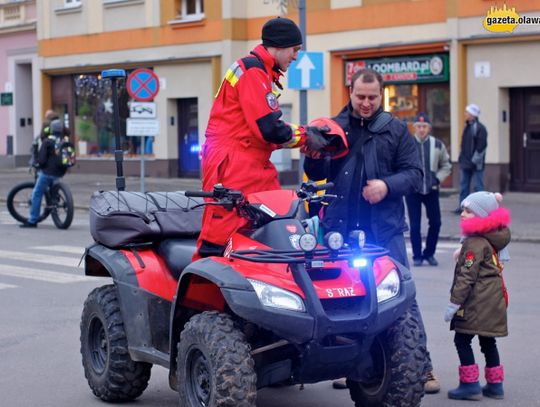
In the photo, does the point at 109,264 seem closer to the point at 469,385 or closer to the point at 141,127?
the point at 469,385

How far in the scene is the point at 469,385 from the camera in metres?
7.29

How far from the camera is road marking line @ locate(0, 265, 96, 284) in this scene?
12.8 m

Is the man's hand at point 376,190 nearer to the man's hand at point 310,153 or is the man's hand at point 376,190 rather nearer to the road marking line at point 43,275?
the man's hand at point 310,153

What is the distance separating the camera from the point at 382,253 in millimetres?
6062

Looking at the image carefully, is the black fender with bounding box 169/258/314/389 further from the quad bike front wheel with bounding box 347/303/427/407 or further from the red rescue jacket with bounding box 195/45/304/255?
the quad bike front wheel with bounding box 347/303/427/407

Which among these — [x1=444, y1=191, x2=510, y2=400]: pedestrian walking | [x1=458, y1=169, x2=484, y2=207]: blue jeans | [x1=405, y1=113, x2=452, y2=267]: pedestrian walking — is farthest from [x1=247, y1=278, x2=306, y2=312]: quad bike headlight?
[x1=458, y1=169, x2=484, y2=207]: blue jeans

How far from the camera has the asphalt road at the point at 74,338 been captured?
739 centimetres

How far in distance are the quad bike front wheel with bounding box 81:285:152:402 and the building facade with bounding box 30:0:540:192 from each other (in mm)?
18055

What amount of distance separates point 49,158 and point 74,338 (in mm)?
9506

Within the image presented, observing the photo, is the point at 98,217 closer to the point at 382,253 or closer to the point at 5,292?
the point at 382,253

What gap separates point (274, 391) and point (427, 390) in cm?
97

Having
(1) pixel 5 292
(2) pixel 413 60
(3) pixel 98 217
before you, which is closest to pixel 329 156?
(3) pixel 98 217

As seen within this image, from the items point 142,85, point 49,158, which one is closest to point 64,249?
point 49,158

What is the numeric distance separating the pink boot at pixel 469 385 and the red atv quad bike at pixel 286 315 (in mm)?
1120
